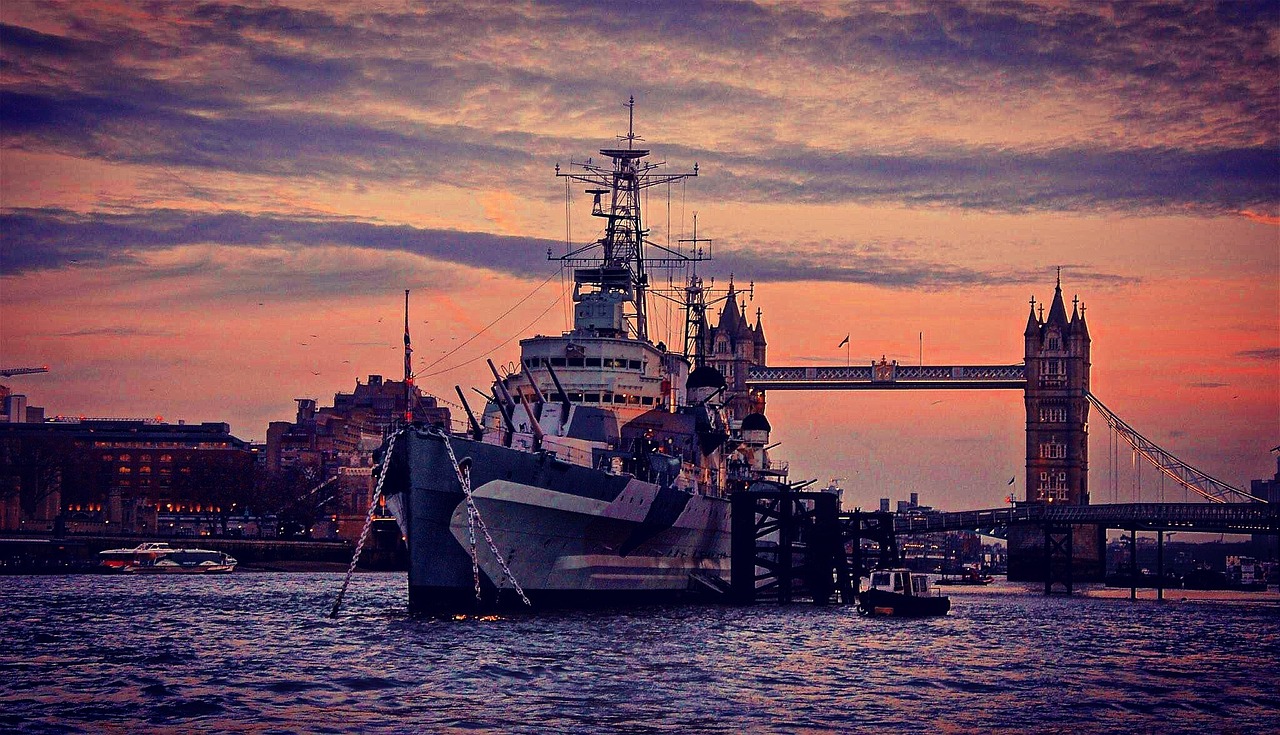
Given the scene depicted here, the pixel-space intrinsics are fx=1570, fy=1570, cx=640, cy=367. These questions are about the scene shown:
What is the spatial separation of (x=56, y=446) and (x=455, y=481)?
389 feet

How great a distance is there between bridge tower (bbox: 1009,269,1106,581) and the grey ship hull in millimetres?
105480

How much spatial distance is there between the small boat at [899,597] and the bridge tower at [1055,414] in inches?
3529

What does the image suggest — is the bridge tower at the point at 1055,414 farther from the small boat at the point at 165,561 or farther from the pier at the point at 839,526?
the small boat at the point at 165,561

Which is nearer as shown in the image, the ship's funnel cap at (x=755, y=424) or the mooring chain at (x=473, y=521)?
the mooring chain at (x=473, y=521)

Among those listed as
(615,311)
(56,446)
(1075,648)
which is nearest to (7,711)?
(1075,648)

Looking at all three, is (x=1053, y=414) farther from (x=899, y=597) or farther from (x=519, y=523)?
(x=519, y=523)

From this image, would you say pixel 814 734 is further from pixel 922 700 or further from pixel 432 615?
pixel 432 615

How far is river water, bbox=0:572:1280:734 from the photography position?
108 ft

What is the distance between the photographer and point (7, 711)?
3278 cm

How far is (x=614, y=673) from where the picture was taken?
40031 mm

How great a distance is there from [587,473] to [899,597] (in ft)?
68.2

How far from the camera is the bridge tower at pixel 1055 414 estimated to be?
532 ft

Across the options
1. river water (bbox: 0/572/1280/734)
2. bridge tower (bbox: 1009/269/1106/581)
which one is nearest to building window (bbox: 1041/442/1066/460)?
bridge tower (bbox: 1009/269/1106/581)

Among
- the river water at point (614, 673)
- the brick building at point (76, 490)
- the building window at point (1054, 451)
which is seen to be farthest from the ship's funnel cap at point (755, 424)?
the building window at point (1054, 451)
